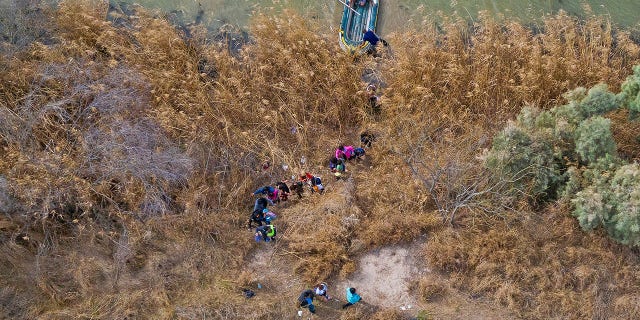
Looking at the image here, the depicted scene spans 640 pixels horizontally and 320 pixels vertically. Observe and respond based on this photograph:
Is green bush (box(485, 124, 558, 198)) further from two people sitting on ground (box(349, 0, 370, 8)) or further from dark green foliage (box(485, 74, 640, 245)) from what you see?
two people sitting on ground (box(349, 0, 370, 8))

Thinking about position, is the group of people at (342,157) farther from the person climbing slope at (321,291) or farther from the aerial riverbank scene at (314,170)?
the person climbing slope at (321,291)

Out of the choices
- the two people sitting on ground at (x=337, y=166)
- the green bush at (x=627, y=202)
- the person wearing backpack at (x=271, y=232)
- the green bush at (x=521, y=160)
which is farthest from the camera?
the two people sitting on ground at (x=337, y=166)

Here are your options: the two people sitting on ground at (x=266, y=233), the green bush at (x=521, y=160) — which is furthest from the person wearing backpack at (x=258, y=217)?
the green bush at (x=521, y=160)

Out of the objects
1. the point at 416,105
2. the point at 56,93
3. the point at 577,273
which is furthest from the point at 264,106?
the point at 577,273

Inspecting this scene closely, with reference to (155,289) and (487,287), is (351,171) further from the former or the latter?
(155,289)

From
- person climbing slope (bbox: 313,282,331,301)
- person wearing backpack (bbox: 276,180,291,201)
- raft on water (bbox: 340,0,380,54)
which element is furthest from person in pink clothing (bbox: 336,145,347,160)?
raft on water (bbox: 340,0,380,54)

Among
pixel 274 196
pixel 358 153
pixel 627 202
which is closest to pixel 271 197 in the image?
pixel 274 196
